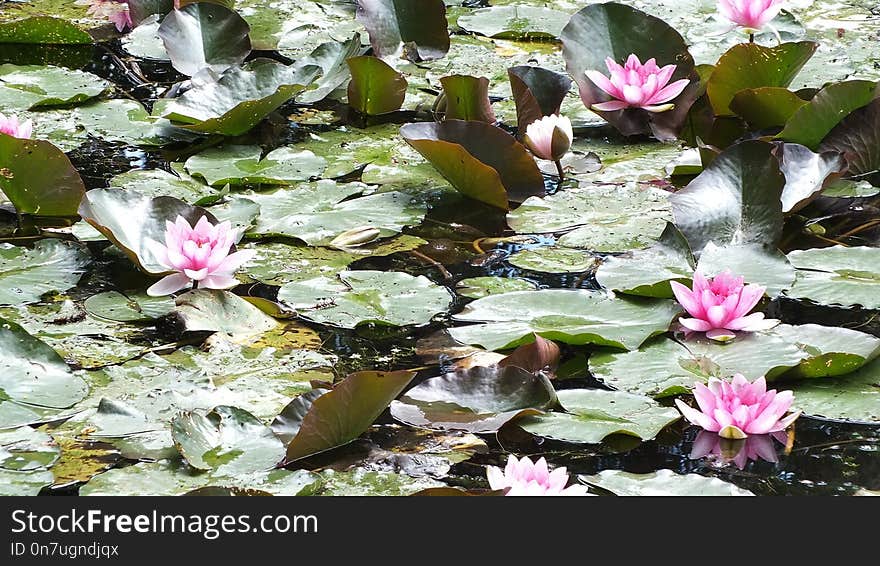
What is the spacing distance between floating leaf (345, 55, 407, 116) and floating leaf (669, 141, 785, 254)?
36.9 inches

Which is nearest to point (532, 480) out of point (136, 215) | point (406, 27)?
point (136, 215)

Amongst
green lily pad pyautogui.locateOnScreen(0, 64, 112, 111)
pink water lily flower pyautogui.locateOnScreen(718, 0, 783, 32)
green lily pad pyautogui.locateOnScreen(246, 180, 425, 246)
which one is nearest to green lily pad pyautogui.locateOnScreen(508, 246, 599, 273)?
green lily pad pyautogui.locateOnScreen(246, 180, 425, 246)

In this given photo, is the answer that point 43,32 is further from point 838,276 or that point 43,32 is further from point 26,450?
point 838,276

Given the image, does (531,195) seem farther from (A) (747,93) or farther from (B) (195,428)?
(B) (195,428)

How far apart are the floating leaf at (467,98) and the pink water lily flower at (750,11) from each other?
62 centimetres

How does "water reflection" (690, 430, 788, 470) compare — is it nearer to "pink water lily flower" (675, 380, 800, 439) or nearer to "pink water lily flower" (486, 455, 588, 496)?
"pink water lily flower" (675, 380, 800, 439)

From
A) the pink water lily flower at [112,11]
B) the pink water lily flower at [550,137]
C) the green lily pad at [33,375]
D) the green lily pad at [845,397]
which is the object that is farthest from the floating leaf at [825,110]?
the pink water lily flower at [112,11]

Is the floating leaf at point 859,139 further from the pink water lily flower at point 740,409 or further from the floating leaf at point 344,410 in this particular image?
the floating leaf at point 344,410

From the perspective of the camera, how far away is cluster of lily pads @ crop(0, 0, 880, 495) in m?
1.61

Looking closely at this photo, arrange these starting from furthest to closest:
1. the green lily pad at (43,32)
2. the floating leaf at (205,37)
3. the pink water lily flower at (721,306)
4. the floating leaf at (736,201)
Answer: the green lily pad at (43,32) < the floating leaf at (205,37) < the floating leaf at (736,201) < the pink water lily flower at (721,306)

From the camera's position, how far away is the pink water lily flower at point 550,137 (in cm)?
249

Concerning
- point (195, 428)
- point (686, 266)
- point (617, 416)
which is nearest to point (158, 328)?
point (195, 428)

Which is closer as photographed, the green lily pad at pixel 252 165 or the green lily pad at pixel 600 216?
the green lily pad at pixel 600 216

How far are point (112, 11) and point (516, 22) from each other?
134 centimetres
